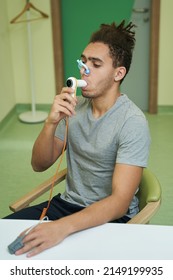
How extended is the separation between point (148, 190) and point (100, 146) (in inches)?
10.2

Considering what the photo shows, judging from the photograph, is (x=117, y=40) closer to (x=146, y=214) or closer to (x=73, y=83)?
(x=73, y=83)

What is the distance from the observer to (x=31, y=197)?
1516 millimetres

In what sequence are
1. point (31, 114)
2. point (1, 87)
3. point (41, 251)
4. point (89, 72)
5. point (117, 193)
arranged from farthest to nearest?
point (31, 114), point (1, 87), point (89, 72), point (117, 193), point (41, 251)

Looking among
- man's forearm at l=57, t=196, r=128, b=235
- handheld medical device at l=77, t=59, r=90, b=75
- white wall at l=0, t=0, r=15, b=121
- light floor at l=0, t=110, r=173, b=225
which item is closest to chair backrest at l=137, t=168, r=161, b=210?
man's forearm at l=57, t=196, r=128, b=235

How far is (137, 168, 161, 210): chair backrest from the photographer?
54.6 inches

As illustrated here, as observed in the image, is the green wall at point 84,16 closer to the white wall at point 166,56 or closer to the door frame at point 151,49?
the door frame at point 151,49

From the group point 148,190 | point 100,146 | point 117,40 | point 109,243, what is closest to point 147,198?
point 148,190

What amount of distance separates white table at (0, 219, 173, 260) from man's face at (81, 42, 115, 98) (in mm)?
585

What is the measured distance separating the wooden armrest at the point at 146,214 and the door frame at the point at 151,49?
2.77 metres

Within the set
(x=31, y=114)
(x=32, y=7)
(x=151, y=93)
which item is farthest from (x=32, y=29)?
(x=151, y=93)

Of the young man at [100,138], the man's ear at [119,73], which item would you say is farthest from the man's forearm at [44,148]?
the man's ear at [119,73]

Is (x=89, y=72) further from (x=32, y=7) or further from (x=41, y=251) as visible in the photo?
(x=32, y=7)

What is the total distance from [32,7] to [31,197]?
9.17ft

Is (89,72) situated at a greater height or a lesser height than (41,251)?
greater
